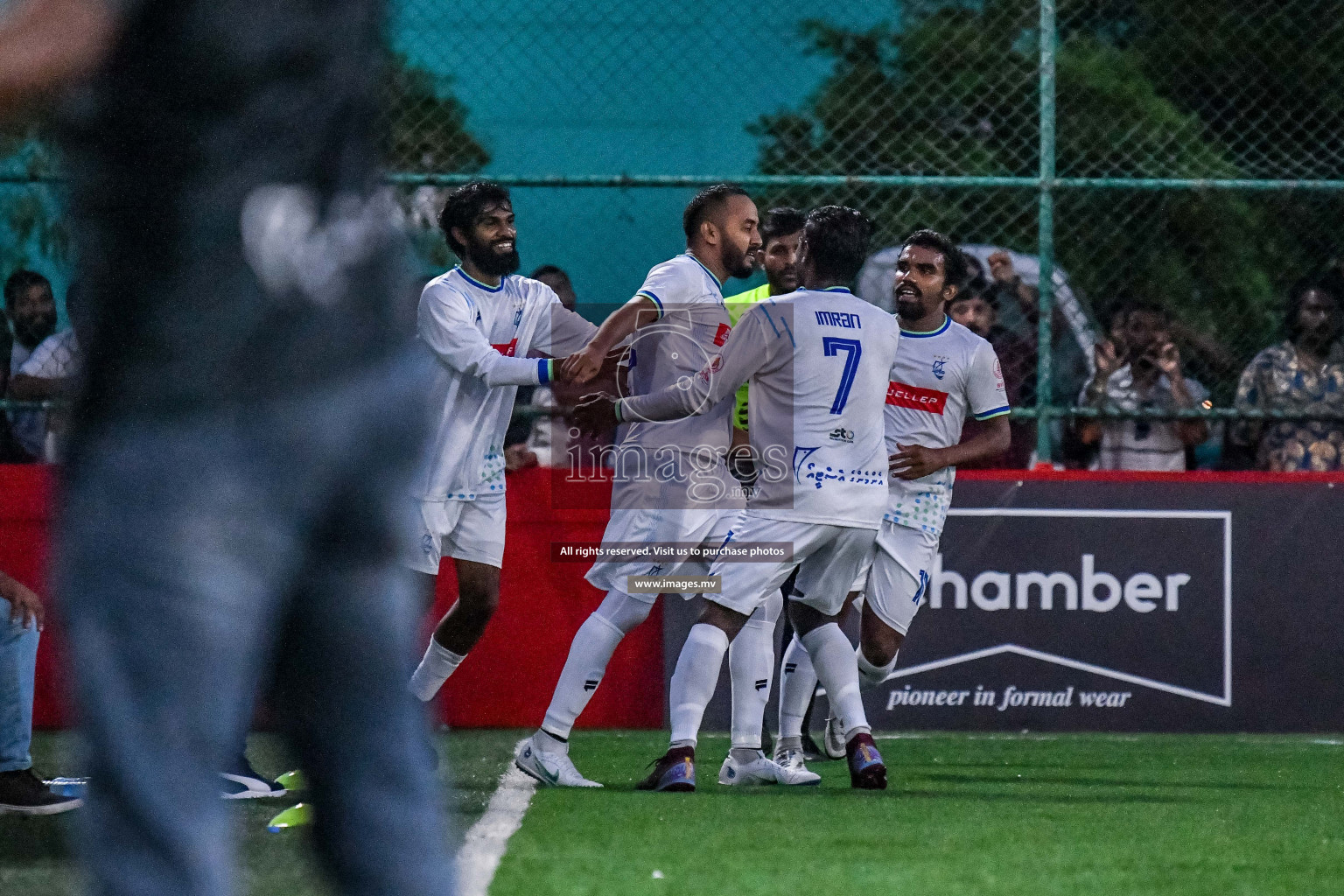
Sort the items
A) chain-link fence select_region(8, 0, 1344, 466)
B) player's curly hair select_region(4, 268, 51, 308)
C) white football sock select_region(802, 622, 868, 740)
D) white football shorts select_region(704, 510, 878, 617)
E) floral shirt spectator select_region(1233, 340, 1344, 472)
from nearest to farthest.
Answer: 1. white football shorts select_region(704, 510, 878, 617)
2. white football sock select_region(802, 622, 868, 740)
3. player's curly hair select_region(4, 268, 51, 308)
4. chain-link fence select_region(8, 0, 1344, 466)
5. floral shirt spectator select_region(1233, 340, 1344, 472)

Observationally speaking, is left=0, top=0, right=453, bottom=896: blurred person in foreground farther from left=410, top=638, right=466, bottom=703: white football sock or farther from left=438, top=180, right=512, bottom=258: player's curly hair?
left=438, top=180, right=512, bottom=258: player's curly hair

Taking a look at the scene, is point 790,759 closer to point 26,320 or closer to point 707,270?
point 707,270

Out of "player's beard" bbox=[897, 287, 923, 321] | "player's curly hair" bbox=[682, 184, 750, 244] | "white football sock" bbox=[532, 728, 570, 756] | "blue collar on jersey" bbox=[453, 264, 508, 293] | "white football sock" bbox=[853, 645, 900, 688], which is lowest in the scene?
"white football sock" bbox=[532, 728, 570, 756]

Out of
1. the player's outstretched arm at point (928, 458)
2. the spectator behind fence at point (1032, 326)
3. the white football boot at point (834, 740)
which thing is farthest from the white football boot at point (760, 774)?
the spectator behind fence at point (1032, 326)

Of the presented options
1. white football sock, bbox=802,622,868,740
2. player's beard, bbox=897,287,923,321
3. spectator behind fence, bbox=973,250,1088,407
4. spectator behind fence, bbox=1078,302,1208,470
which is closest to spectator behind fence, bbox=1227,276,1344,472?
spectator behind fence, bbox=1078,302,1208,470

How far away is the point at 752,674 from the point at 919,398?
1.49m

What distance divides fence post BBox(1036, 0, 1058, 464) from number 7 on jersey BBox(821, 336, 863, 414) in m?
2.25

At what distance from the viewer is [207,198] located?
1684 millimetres

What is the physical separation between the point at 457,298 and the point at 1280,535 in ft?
13.9

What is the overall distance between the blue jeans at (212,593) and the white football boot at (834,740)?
5.57 metres

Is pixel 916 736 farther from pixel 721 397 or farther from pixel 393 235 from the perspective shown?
pixel 393 235

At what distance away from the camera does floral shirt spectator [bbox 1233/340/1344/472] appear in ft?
27.2

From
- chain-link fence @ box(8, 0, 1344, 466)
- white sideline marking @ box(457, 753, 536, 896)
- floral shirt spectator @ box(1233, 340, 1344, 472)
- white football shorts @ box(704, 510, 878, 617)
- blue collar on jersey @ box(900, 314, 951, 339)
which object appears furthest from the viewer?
floral shirt spectator @ box(1233, 340, 1344, 472)

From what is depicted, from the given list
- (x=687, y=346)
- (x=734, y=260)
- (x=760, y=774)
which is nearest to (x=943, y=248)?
(x=734, y=260)
